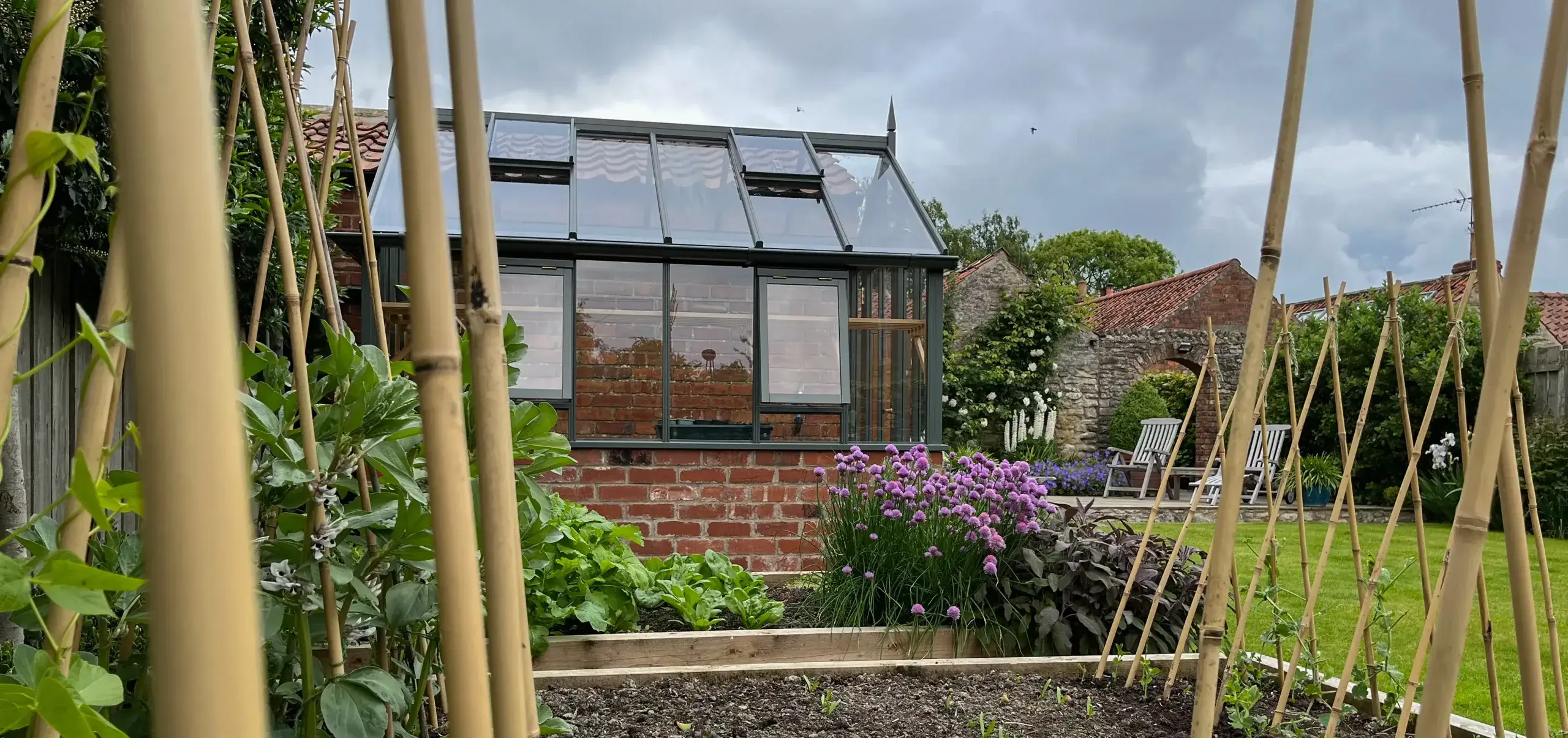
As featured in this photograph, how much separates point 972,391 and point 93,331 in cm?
1187

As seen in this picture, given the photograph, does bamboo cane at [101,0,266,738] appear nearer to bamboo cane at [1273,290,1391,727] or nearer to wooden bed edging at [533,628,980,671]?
bamboo cane at [1273,290,1391,727]

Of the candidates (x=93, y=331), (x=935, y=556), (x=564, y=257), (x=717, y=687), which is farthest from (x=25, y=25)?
(x=564, y=257)

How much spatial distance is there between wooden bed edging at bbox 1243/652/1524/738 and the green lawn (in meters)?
0.07

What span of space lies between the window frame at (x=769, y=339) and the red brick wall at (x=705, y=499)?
0.37m

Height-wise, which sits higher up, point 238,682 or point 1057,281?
point 1057,281

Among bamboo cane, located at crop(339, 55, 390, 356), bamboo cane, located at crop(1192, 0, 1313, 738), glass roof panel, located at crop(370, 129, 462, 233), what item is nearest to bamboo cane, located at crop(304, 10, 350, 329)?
bamboo cane, located at crop(339, 55, 390, 356)

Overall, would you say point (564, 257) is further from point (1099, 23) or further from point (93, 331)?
point (93, 331)

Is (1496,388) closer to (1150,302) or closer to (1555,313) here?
(1555,313)

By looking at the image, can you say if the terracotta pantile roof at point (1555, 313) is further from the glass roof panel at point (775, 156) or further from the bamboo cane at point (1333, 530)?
the bamboo cane at point (1333, 530)

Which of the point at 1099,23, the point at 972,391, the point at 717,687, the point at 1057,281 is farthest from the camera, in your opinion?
the point at 1057,281

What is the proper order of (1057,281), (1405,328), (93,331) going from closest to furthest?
(93,331) → (1405,328) → (1057,281)

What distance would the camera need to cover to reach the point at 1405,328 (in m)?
10.3

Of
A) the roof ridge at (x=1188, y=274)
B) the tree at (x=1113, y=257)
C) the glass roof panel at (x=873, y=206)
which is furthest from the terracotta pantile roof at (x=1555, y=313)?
the tree at (x=1113, y=257)

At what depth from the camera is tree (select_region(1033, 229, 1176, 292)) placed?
37.2 m
